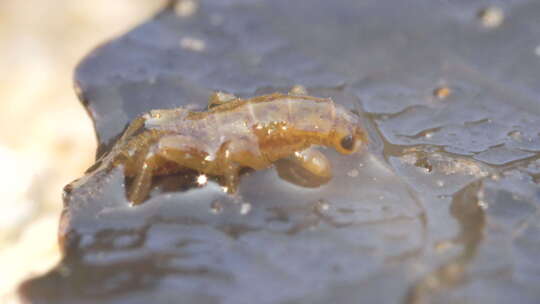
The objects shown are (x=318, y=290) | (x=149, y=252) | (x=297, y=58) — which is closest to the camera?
(x=318, y=290)

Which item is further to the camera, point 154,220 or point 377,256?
point 154,220

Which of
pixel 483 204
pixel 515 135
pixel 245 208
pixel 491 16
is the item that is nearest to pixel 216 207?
pixel 245 208

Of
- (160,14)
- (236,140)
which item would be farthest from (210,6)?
(236,140)

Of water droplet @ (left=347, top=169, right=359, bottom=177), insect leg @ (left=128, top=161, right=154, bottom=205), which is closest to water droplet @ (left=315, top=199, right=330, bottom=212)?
water droplet @ (left=347, top=169, right=359, bottom=177)

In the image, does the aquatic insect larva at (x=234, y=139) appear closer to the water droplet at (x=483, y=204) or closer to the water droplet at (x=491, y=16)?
the water droplet at (x=483, y=204)

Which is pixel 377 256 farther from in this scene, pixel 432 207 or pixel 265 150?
pixel 265 150

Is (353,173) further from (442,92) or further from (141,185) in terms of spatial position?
(141,185)

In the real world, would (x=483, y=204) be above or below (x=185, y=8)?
below
